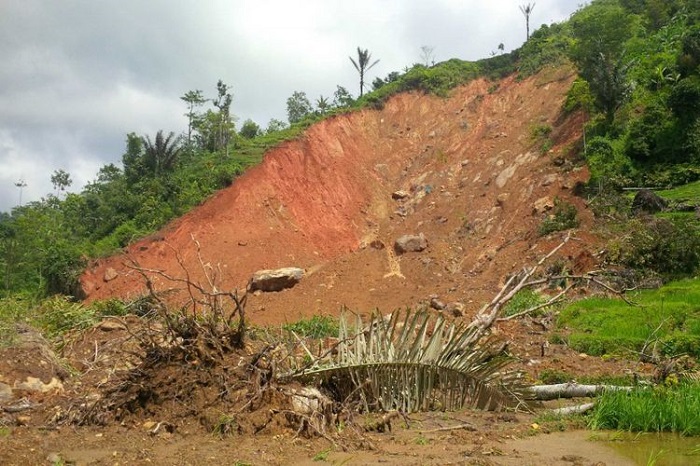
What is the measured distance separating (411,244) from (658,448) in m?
18.6

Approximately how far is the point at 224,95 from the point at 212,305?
96.6 ft

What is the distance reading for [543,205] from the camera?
2148cm

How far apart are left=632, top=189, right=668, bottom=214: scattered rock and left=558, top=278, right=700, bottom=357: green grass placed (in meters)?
3.78

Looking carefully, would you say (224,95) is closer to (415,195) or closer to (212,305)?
→ (415,195)

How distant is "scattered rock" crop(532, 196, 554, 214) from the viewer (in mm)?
A: 21219

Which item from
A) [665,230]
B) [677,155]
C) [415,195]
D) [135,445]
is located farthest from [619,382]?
[415,195]

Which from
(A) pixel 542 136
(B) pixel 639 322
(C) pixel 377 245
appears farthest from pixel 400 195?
(B) pixel 639 322

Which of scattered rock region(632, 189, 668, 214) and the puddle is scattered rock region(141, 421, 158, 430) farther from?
scattered rock region(632, 189, 668, 214)

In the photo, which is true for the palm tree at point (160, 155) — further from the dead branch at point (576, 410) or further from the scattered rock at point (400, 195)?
the dead branch at point (576, 410)

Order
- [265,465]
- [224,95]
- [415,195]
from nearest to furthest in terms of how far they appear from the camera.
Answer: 1. [265,465]
2. [415,195]
3. [224,95]

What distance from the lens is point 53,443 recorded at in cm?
527

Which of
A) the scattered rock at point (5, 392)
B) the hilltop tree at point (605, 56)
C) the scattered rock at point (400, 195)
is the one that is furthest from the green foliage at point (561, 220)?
the scattered rock at point (5, 392)

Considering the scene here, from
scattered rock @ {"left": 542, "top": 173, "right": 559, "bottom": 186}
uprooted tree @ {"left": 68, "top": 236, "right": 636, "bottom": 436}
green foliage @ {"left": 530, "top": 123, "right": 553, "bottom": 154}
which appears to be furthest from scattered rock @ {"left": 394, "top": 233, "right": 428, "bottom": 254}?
uprooted tree @ {"left": 68, "top": 236, "right": 636, "bottom": 436}

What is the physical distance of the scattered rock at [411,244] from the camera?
77.5ft
